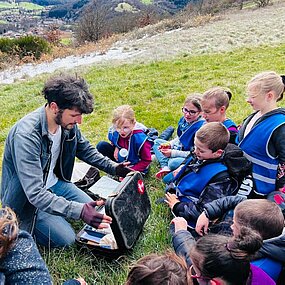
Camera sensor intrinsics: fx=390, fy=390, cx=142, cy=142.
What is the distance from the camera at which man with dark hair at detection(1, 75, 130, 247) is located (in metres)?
3.01

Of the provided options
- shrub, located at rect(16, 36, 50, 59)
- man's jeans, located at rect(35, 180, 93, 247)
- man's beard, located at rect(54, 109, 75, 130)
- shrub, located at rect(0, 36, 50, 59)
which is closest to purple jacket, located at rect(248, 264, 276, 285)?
man's jeans, located at rect(35, 180, 93, 247)

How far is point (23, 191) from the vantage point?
125 inches

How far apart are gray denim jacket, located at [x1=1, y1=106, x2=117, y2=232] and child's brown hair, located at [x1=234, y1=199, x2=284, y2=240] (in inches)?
49.0

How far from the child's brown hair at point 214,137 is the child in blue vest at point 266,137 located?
1.32 ft

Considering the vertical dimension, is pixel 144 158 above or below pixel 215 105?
below

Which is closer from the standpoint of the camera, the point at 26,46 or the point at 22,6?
the point at 26,46

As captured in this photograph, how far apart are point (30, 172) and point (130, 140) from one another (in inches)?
65.6

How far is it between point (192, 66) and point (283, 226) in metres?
9.27

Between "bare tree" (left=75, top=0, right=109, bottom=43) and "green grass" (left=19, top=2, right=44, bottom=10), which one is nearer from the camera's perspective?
"bare tree" (left=75, top=0, right=109, bottom=43)

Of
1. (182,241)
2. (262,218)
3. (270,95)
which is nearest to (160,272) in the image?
(262,218)

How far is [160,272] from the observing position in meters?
1.78

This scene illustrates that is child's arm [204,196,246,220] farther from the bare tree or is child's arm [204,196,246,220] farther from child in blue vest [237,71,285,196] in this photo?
the bare tree

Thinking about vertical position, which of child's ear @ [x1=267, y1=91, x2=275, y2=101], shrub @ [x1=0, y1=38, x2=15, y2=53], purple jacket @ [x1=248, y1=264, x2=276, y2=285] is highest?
child's ear @ [x1=267, y1=91, x2=275, y2=101]

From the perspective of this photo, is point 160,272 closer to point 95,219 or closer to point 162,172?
point 95,219
